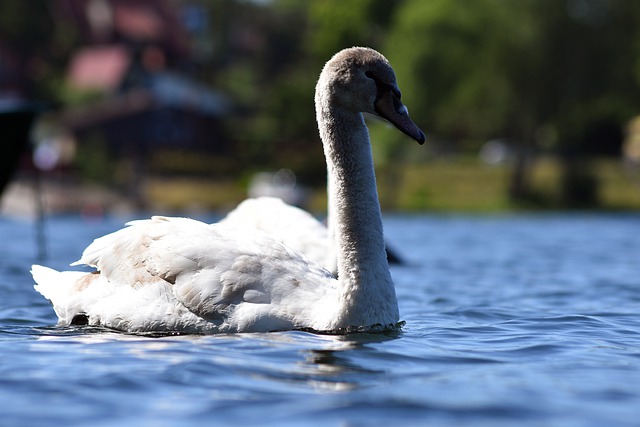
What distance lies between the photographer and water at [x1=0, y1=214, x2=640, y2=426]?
16.1 feet

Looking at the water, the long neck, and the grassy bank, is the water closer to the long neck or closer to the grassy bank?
the long neck

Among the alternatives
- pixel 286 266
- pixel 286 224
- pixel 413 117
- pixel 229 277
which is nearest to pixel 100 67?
pixel 413 117

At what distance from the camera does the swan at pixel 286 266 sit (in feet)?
22.4

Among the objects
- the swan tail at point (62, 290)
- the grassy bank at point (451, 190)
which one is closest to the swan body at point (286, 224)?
the swan tail at point (62, 290)

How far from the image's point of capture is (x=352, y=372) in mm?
5902

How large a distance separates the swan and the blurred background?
3387cm

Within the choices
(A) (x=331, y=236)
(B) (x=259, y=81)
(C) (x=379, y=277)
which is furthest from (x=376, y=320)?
(B) (x=259, y=81)

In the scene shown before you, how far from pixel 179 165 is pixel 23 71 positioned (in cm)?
2436

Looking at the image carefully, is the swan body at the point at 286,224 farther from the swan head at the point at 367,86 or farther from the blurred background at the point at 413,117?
the blurred background at the point at 413,117

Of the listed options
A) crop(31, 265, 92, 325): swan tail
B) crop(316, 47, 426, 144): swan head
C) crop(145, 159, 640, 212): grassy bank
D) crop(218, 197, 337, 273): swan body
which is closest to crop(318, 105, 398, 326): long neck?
crop(316, 47, 426, 144): swan head

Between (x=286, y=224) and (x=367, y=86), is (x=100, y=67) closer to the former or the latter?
(x=286, y=224)

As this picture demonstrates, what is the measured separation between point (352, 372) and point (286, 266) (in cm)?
131

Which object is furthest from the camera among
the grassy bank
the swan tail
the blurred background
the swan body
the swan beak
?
the blurred background

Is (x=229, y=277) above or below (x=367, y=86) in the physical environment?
below
